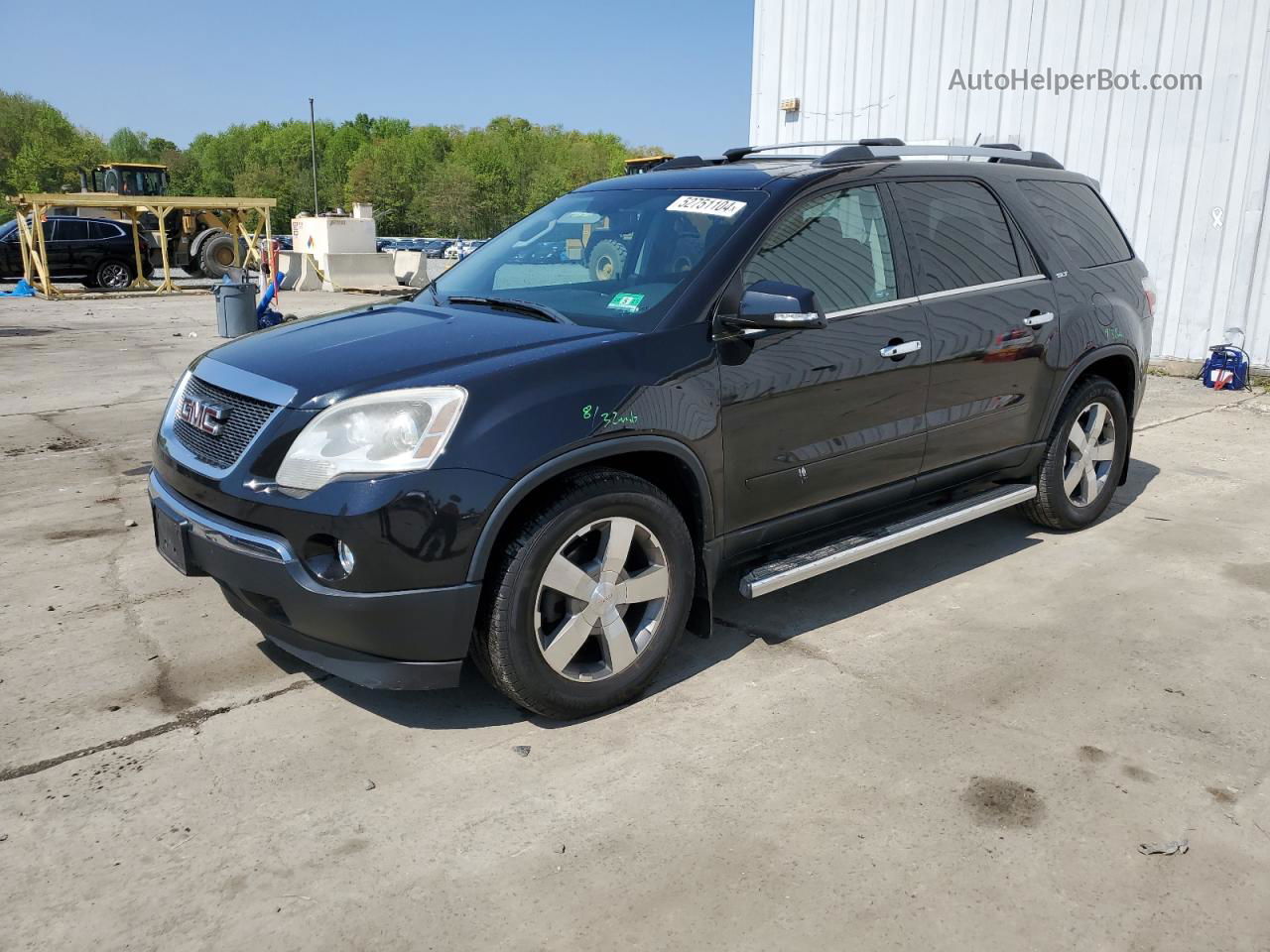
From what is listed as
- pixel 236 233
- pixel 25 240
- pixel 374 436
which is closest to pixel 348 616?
pixel 374 436

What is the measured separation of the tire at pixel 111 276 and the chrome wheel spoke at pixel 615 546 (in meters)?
23.0

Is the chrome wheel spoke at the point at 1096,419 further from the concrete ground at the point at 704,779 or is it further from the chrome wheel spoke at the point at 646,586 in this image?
the chrome wheel spoke at the point at 646,586

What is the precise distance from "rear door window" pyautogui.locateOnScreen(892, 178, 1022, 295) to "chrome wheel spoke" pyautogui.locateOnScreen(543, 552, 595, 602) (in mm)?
1944

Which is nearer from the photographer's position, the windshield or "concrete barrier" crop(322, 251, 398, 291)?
the windshield

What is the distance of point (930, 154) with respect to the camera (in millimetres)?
4734

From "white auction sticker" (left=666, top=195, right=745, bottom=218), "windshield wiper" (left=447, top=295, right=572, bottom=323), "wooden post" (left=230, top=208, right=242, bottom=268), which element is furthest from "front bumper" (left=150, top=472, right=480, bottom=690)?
"wooden post" (left=230, top=208, right=242, bottom=268)

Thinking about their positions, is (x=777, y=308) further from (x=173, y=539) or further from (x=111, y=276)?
(x=111, y=276)

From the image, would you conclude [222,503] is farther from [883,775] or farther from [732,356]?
[883,775]

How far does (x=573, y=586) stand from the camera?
3.25m

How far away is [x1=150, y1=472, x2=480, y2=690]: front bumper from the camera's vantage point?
300 centimetres

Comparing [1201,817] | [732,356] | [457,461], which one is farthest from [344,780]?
[1201,817]

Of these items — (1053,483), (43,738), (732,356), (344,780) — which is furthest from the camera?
(1053,483)

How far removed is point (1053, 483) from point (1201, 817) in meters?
2.46

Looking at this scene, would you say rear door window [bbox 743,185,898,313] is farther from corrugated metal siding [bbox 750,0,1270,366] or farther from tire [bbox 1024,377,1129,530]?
corrugated metal siding [bbox 750,0,1270,366]
